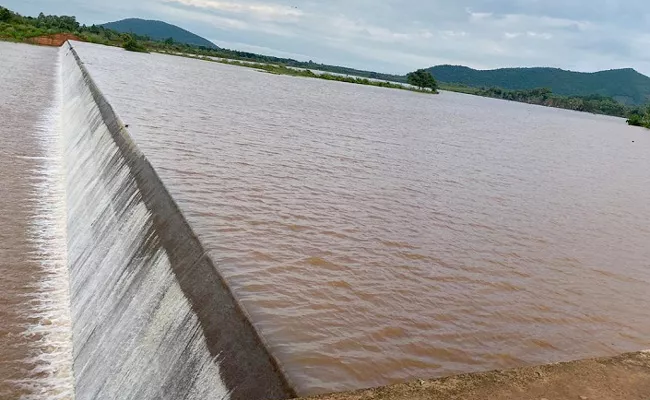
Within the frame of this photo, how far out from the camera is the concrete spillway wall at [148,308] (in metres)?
5.35

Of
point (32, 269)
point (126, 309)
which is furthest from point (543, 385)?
point (32, 269)

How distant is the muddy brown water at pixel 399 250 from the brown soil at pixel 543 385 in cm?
127

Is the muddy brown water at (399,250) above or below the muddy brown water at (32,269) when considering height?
above

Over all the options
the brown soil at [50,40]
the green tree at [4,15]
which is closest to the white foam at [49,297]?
the brown soil at [50,40]

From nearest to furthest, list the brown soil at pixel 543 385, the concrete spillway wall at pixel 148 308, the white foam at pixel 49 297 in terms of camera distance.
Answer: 1. the brown soil at pixel 543 385
2. the concrete spillway wall at pixel 148 308
3. the white foam at pixel 49 297

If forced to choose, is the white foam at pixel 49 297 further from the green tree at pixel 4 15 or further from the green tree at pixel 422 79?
the green tree at pixel 422 79

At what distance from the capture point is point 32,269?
970cm

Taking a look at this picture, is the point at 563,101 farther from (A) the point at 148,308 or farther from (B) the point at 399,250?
(A) the point at 148,308

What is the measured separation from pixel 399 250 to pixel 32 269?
6544mm

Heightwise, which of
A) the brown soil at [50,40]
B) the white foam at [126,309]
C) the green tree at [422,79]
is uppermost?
the green tree at [422,79]

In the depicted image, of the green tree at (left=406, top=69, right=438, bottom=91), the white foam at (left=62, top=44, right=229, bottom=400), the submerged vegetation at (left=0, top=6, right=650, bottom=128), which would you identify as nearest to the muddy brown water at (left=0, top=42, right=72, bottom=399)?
the white foam at (left=62, top=44, right=229, bottom=400)

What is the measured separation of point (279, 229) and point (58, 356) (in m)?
4.02

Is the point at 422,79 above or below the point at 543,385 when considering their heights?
above

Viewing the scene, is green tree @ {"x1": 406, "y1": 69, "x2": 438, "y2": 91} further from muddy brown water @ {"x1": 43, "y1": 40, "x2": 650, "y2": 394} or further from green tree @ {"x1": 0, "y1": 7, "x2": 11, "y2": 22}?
muddy brown water @ {"x1": 43, "y1": 40, "x2": 650, "y2": 394}
